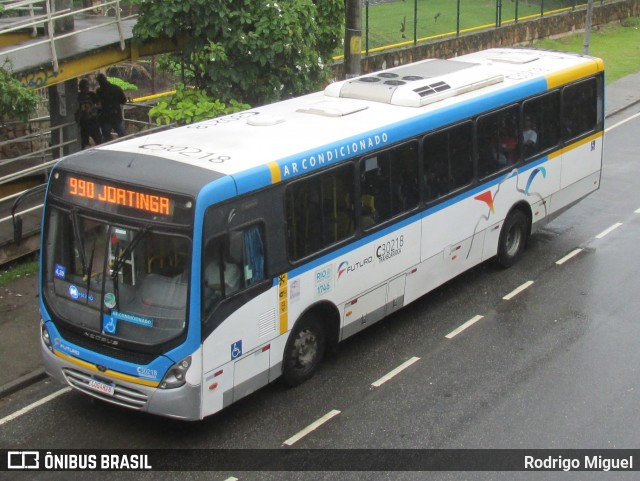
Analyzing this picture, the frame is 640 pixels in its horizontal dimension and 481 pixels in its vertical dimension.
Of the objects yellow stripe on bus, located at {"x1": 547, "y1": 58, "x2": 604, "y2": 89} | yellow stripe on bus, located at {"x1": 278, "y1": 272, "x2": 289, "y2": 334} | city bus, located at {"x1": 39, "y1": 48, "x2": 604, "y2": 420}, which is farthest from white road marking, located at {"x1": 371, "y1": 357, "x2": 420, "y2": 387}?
yellow stripe on bus, located at {"x1": 547, "y1": 58, "x2": 604, "y2": 89}

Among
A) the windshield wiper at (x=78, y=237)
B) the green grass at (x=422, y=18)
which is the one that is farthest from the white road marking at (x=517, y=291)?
the green grass at (x=422, y=18)

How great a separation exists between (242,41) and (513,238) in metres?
5.15

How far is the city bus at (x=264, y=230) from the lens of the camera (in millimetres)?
8633

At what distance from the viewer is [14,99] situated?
12141 mm

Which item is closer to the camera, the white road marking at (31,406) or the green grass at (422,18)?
the white road marking at (31,406)

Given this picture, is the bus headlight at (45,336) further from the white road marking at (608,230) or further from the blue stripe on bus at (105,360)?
the white road marking at (608,230)

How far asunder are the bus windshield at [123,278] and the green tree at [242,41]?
5842 mm

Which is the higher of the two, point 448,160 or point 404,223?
point 448,160

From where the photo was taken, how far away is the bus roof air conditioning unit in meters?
11.9

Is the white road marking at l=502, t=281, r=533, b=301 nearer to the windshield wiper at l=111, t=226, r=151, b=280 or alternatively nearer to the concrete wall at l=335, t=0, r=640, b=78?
the windshield wiper at l=111, t=226, r=151, b=280

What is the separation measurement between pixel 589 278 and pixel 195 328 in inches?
285

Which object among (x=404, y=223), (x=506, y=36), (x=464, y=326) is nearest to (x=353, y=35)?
(x=404, y=223)

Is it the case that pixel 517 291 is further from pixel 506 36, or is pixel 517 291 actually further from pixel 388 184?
pixel 506 36

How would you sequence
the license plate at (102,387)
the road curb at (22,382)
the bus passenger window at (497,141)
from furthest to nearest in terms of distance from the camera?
1. the bus passenger window at (497,141)
2. the road curb at (22,382)
3. the license plate at (102,387)
